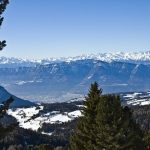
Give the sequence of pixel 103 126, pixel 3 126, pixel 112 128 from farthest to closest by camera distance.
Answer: pixel 103 126
pixel 112 128
pixel 3 126

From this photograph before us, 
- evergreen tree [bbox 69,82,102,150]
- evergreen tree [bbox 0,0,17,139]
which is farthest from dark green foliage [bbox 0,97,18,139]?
evergreen tree [bbox 69,82,102,150]

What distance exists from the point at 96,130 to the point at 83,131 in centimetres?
221

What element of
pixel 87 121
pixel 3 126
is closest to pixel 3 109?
pixel 3 126

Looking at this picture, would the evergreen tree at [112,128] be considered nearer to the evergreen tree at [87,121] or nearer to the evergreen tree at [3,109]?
the evergreen tree at [87,121]

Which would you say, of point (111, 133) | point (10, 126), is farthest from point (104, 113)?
point (10, 126)

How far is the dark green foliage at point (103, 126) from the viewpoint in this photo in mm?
33219

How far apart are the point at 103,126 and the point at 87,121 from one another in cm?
445

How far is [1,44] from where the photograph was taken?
77.7 feet

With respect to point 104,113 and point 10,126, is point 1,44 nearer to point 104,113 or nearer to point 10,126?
point 10,126

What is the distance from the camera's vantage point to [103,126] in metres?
33.3

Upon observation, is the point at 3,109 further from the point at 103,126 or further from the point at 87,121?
the point at 87,121

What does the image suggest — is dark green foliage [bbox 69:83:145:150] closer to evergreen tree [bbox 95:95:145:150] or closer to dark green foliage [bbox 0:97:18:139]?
evergreen tree [bbox 95:95:145:150]

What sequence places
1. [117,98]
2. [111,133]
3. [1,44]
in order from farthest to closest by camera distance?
1. [117,98]
2. [111,133]
3. [1,44]

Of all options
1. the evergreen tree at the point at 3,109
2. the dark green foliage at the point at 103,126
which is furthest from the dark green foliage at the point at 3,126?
the dark green foliage at the point at 103,126
